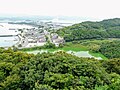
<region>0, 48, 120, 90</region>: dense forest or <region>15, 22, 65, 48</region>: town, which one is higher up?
<region>0, 48, 120, 90</region>: dense forest

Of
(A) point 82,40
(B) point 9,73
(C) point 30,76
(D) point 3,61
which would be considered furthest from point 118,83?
(A) point 82,40

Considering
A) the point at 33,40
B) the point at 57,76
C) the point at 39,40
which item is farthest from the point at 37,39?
the point at 57,76

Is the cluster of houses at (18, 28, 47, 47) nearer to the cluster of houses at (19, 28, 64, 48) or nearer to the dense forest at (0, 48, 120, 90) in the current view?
the cluster of houses at (19, 28, 64, 48)

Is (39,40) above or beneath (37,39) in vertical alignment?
above

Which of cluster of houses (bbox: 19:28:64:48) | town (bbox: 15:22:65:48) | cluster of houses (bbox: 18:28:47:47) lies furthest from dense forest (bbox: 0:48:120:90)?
cluster of houses (bbox: 18:28:47:47)

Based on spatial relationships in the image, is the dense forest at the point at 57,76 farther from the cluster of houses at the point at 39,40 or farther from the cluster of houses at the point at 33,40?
the cluster of houses at the point at 33,40

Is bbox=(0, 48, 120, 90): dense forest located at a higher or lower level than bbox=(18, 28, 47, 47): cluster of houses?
higher

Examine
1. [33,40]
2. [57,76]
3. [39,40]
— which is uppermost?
[57,76]

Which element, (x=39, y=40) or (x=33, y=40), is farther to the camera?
(x=33, y=40)

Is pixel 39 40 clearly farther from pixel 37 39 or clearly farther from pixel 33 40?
pixel 37 39

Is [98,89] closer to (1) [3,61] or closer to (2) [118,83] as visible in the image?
(2) [118,83]

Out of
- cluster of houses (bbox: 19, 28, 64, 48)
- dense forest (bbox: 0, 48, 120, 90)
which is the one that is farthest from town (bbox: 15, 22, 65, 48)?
dense forest (bbox: 0, 48, 120, 90)

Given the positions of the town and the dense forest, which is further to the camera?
the town
